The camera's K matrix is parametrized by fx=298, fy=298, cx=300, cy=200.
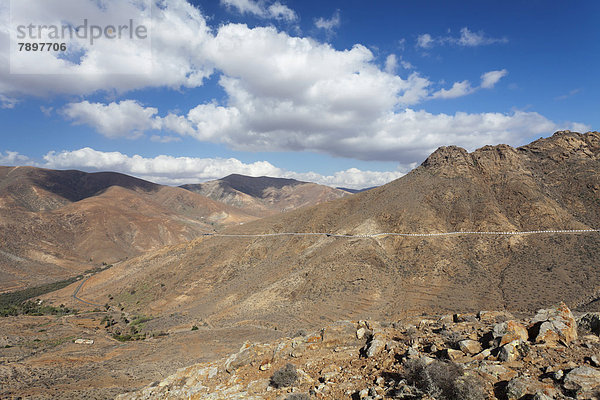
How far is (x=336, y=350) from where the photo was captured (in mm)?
10773

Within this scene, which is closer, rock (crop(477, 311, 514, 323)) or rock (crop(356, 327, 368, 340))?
rock (crop(356, 327, 368, 340))

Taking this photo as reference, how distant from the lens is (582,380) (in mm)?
6125

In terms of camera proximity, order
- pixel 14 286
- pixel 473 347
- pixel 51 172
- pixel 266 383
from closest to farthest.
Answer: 1. pixel 473 347
2. pixel 266 383
3. pixel 14 286
4. pixel 51 172

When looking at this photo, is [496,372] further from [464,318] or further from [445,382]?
[464,318]

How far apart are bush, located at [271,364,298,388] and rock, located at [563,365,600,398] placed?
673 cm

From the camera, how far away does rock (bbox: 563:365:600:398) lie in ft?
19.4

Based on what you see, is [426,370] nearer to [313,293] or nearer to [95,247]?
[313,293]

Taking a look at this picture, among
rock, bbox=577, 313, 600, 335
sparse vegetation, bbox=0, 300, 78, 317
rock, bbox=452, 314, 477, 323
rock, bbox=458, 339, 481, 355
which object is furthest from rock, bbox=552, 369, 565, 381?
sparse vegetation, bbox=0, 300, 78, 317

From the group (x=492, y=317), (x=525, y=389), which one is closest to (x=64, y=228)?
(x=492, y=317)

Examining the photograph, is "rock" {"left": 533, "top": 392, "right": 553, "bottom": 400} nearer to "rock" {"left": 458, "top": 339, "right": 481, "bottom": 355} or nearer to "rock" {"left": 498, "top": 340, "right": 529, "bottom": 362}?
"rock" {"left": 498, "top": 340, "right": 529, "bottom": 362}

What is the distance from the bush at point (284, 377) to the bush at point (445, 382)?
143 inches

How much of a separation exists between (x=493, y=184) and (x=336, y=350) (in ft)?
133

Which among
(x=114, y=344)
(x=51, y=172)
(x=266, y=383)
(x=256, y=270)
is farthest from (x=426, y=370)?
(x=51, y=172)

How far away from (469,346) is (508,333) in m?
1.10
